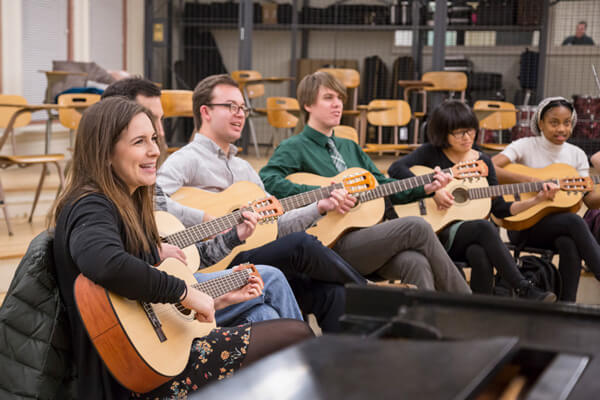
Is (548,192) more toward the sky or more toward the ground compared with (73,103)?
more toward the ground

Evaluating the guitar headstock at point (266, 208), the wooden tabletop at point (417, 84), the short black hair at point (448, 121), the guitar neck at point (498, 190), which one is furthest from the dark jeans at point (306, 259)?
the wooden tabletop at point (417, 84)

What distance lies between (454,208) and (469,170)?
8.0 inches

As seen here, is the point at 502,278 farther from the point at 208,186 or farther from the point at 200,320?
the point at 200,320

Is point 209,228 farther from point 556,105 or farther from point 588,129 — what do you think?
point 588,129

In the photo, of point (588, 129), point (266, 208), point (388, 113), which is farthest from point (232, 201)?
point (588, 129)

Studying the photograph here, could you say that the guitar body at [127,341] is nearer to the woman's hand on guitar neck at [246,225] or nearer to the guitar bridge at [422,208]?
the woman's hand on guitar neck at [246,225]

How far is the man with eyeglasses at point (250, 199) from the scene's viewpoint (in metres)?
2.38

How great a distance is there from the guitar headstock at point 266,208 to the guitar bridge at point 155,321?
82 cm

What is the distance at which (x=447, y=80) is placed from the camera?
7.36m

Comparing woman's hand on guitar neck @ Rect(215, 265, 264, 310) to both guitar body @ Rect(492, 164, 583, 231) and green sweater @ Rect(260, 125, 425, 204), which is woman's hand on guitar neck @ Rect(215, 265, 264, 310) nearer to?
green sweater @ Rect(260, 125, 425, 204)

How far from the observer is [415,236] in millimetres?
2691

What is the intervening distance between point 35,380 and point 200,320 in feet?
1.38

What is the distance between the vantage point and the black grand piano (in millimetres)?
744

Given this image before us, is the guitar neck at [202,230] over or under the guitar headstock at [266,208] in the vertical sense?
under
